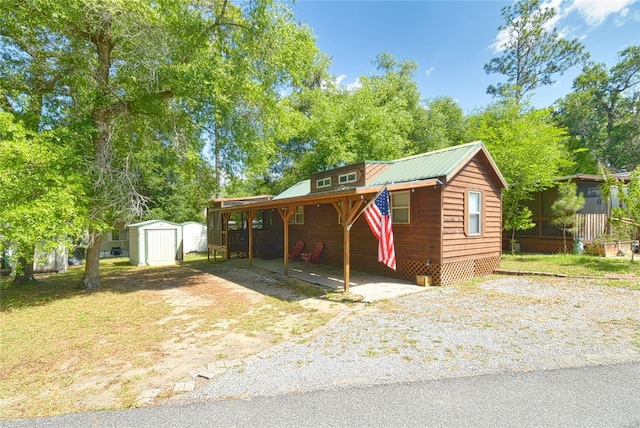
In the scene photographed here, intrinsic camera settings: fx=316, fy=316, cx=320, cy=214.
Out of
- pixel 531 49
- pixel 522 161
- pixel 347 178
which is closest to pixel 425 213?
pixel 347 178

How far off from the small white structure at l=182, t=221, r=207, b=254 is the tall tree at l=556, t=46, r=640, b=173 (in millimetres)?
30355

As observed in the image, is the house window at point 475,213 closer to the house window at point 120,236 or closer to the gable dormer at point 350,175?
the gable dormer at point 350,175

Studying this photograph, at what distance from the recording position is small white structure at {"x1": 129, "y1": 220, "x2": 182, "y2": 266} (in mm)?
15883

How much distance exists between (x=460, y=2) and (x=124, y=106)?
53.2ft

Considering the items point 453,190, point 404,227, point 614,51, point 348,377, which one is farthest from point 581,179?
point 614,51

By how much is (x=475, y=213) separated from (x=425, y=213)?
2.19 metres

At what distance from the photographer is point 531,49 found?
Result: 29.9 m

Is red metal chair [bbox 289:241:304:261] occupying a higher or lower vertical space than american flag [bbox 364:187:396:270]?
lower

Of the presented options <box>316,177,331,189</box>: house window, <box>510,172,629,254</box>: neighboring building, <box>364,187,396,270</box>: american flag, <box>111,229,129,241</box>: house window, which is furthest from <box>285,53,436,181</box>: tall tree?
<box>111,229,129,241</box>: house window

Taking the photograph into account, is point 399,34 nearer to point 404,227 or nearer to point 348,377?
point 404,227

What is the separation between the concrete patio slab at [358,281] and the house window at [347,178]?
3474mm

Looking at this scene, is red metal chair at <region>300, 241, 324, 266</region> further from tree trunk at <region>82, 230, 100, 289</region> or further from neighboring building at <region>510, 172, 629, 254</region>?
neighboring building at <region>510, 172, 629, 254</region>

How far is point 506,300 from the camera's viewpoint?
724 cm

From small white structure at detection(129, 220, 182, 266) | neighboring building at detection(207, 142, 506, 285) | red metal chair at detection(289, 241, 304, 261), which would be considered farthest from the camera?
small white structure at detection(129, 220, 182, 266)
